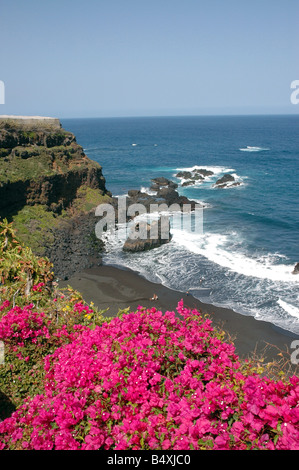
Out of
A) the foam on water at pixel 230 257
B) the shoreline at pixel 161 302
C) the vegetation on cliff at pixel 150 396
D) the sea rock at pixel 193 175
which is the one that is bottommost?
the shoreline at pixel 161 302

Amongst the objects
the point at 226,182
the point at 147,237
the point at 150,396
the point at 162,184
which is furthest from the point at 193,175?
the point at 150,396

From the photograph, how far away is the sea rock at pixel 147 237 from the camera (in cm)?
3080

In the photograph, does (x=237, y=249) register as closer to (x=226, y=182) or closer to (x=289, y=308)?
(x=289, y=308)

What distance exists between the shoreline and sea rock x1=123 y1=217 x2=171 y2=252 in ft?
11.3

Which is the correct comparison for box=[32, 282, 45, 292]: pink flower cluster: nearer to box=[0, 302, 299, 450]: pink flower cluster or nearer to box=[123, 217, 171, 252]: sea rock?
box=[0, 302, 299, 450]: pink flower cluster

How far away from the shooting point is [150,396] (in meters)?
4.97

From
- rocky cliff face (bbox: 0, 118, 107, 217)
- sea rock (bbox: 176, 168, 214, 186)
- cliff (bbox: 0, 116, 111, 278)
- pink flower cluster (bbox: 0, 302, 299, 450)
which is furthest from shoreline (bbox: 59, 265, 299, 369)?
sea rock (bbox: 176, 168, 214, 186)

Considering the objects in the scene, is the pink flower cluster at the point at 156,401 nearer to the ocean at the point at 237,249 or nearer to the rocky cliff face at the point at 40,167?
the ocean at the point at 237,249

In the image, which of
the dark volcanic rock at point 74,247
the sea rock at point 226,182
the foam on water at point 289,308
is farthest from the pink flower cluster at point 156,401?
the sea rock at point 226,182

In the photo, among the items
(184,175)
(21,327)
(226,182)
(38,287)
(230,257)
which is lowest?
(230,257)

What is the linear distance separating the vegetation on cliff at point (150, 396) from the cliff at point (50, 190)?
2061 centimetres

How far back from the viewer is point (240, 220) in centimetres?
3981

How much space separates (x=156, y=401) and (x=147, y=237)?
26671mm

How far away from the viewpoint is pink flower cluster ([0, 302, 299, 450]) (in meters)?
4.27
